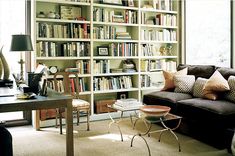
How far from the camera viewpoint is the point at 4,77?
3.82 meters

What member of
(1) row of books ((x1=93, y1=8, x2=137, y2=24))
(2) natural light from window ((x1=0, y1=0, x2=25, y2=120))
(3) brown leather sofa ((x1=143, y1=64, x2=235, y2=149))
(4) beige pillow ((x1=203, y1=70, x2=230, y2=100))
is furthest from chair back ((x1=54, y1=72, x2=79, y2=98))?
(4) beige pillow ((x1=203, y1=70, x2=230, y2=100))

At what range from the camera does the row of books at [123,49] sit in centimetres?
546

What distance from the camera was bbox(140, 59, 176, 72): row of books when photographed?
5801mm

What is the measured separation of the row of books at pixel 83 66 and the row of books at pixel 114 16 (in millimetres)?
797

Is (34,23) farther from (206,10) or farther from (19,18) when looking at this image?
(206,10)

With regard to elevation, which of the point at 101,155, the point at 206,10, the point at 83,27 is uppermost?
the point at 206,10

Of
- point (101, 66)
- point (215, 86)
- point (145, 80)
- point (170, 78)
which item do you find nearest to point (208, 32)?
point (170, 78)

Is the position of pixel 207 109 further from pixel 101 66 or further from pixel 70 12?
pixel 70 12

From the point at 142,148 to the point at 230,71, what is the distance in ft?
6.06

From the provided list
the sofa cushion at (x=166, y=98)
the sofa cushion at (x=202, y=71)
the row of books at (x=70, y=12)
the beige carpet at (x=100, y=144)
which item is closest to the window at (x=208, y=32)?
the sofa cushion at (x=202, y=71)

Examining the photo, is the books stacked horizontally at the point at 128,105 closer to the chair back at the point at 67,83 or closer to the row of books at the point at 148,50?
the chair back at the point at 67,83

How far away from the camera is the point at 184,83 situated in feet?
15.9

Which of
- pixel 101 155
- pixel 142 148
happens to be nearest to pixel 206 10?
pixel 142 148

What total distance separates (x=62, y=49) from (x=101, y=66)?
80 cm
